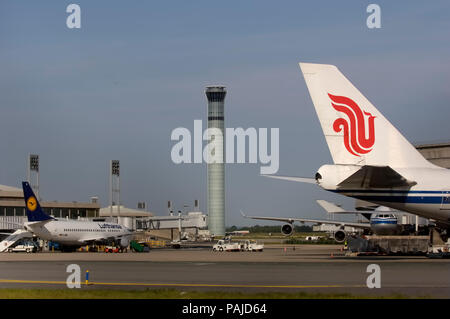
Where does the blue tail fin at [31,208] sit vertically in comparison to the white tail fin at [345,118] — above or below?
below

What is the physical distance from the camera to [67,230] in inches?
3509

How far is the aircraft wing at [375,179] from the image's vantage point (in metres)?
41.4

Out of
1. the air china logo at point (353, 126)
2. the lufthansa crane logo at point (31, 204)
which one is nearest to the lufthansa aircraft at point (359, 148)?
the air china logo at point (353, 126)

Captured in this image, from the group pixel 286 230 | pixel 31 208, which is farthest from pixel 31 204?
pixel 286 230

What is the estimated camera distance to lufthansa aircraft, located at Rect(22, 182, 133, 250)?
284ft

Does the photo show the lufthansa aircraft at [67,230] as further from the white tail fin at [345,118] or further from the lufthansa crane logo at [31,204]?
the white tail fin at [345,118]

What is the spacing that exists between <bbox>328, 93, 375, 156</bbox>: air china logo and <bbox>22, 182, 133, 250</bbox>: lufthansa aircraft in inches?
2060

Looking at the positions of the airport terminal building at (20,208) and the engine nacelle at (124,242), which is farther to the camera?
the airport terminal building at (20,208)

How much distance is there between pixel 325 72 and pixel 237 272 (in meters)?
14.9

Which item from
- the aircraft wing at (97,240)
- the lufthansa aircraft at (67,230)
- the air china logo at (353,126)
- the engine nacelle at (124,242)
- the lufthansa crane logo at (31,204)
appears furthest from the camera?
the aircraft wing at (97,240)

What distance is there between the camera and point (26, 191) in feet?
284

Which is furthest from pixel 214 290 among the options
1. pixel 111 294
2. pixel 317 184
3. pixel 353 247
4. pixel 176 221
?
pixel 176 221

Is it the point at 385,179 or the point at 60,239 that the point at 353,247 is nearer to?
the point at 385,179

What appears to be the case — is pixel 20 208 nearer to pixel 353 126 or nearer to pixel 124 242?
pixel 124 242
